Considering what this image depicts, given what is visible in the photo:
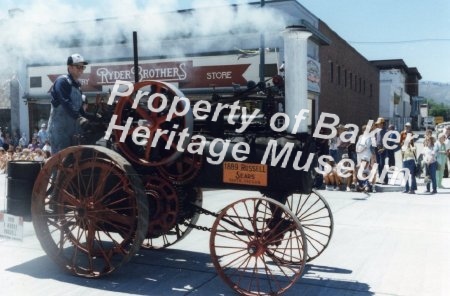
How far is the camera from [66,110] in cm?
474

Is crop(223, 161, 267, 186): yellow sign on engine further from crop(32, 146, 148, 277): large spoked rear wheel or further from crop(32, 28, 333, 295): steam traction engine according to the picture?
crop(32, 146, 148, 277): large spoked rear wheel

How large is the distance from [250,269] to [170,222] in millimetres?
982

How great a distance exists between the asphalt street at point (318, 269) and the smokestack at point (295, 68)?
1.64 meters

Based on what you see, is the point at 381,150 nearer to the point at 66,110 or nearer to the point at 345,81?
the point at 66,110

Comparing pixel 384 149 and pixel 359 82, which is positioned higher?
pixel 359 82

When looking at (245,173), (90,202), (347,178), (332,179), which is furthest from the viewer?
(332,179)

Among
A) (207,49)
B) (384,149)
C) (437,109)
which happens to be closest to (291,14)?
(207,49)

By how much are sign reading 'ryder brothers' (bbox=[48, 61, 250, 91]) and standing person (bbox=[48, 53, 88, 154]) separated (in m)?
12.8

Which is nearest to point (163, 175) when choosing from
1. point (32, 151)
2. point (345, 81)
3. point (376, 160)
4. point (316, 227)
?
point (316, 227)

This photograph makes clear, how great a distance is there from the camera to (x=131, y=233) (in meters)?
4.27

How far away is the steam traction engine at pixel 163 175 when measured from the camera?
4.18 meters

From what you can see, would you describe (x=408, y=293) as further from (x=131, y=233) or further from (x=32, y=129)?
(x=32, y=129)

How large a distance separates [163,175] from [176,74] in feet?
48.6

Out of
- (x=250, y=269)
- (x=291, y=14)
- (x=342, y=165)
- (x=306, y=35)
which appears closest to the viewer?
(x=306, y=35)
